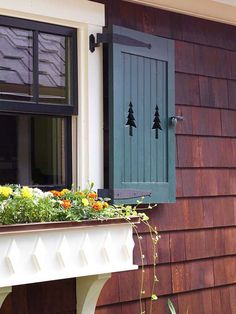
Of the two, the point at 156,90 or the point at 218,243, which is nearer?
the point at 156,90

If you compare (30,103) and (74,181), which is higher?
(30,103)

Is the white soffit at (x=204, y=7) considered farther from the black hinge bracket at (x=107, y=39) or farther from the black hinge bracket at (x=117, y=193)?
the black hinge bracket at (x=117, y=193)

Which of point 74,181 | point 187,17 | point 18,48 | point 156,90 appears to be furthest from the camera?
point 187,17

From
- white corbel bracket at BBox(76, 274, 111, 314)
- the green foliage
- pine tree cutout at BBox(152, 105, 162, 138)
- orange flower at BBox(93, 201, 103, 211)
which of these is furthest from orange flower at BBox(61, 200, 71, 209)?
pine tree cutout at BBox(152, 105, 162, 138)

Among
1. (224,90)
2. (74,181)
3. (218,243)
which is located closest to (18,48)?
(74,181)

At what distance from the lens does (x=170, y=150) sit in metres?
3.48

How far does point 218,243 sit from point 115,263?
122 cm

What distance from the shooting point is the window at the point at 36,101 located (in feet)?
9.75

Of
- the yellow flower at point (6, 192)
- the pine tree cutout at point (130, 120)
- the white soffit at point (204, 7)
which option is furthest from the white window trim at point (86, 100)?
the yellow flower at point (6, 192)

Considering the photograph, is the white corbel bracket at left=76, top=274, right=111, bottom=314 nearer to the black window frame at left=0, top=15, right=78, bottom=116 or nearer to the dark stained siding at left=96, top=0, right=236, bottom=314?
the dark stained siding at left=96, top=0, right=236, bottom=314

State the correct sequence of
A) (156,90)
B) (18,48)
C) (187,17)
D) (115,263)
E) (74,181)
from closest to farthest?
(115,263)
(18,48)
(74,181)
(156,90)
(187,17)

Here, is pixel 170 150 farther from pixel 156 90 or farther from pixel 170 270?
pixel 170 270

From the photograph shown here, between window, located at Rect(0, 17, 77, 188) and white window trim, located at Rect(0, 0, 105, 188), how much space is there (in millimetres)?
38

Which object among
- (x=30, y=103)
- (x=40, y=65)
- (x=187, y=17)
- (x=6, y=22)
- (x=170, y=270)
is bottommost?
(x=170, y=270)
